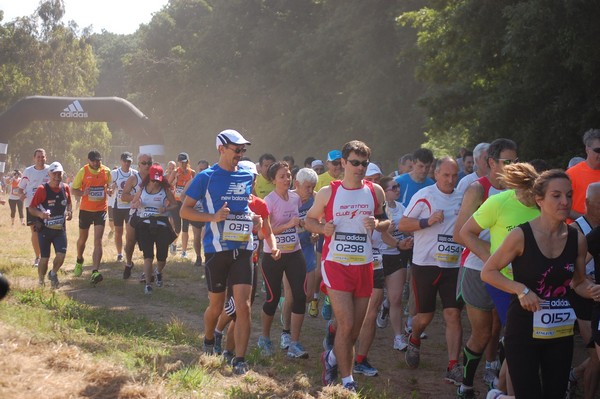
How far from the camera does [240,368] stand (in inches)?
282

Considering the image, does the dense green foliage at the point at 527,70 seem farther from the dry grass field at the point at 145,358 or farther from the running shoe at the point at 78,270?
the running shoe at the point at 78,270

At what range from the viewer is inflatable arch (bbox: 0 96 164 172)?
A: 34.7 m

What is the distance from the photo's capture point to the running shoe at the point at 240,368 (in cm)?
713

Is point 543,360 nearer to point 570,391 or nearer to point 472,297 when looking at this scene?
point 472,297

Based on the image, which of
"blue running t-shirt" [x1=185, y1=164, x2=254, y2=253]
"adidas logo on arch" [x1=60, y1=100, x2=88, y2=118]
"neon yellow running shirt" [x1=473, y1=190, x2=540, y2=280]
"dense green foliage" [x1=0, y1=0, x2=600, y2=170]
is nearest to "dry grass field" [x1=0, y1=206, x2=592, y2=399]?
"blue running t-shirt" [x1=185, y1=164, x2=254, y2=253]

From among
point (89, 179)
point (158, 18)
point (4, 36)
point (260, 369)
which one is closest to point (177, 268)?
point (89, 179)

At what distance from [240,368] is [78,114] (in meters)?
30.0

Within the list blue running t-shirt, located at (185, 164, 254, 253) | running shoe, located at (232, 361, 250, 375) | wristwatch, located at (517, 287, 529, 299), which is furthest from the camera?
blue running t-shirt, located at (185, 164, 254, 253)

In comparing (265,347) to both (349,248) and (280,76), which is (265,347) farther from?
(280,76)

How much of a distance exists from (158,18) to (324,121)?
69.2ft

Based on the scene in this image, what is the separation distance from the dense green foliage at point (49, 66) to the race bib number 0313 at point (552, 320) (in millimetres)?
59050

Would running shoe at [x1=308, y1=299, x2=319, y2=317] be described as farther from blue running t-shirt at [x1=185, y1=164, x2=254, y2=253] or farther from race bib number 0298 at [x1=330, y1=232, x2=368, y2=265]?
race bib number 0298 at [x1=330, y1=232, x2=368, y2=265]

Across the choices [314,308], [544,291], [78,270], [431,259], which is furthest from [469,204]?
[78,270]

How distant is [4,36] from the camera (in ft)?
202
